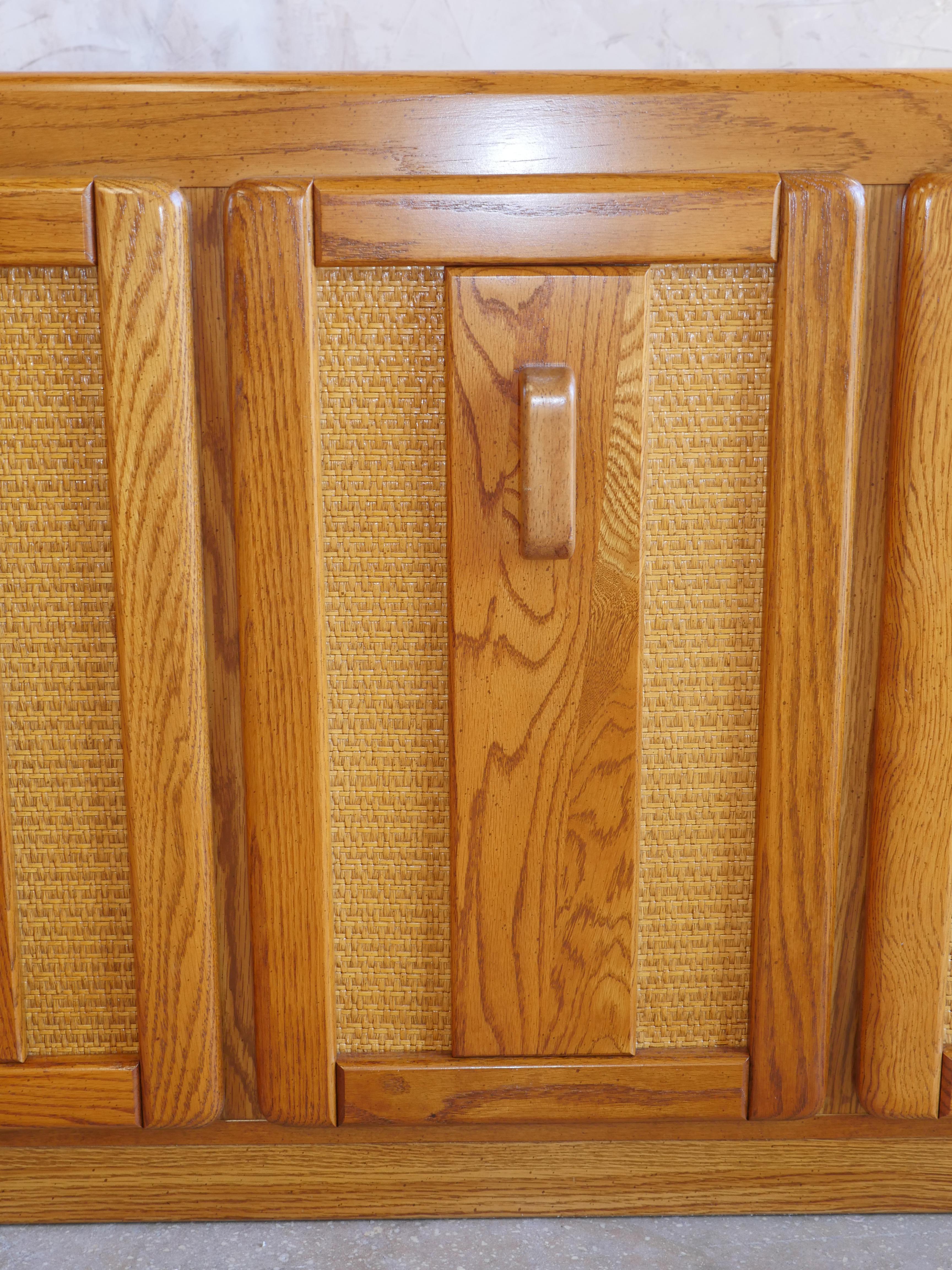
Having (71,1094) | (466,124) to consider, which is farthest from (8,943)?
(466,124)

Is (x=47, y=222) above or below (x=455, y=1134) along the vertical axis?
above

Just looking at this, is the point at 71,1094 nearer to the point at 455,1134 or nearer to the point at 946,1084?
the point at 455,1134

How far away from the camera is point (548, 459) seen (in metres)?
0.54

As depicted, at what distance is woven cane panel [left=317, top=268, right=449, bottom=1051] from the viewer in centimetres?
56

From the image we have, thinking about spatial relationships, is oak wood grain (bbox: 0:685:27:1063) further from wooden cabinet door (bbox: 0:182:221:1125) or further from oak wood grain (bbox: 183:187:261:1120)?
oak wood grain (bbox: 183:187:261:1120)

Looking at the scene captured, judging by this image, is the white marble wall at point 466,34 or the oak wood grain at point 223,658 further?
the white marble wall at point 466,34

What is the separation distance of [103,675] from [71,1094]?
0.26 m

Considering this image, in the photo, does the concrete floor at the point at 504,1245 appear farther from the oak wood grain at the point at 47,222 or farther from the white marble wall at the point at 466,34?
the white marble wall at the point at 466,34

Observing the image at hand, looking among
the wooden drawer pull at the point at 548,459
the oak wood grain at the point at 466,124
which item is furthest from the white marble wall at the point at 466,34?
Result: the wooden drawer pull at the point at 548,459

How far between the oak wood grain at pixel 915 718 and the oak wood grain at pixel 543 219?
101 millimetres

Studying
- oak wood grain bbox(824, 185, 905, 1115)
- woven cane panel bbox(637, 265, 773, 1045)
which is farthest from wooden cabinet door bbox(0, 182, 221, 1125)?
oak wood grain bbox(824, 185, 905, 1115)

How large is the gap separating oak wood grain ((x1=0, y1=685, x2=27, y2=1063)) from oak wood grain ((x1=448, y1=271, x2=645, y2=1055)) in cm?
27

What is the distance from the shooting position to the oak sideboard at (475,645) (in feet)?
1.77

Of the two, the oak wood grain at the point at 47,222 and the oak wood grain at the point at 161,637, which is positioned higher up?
the oak wood grain at the point at 47,222
